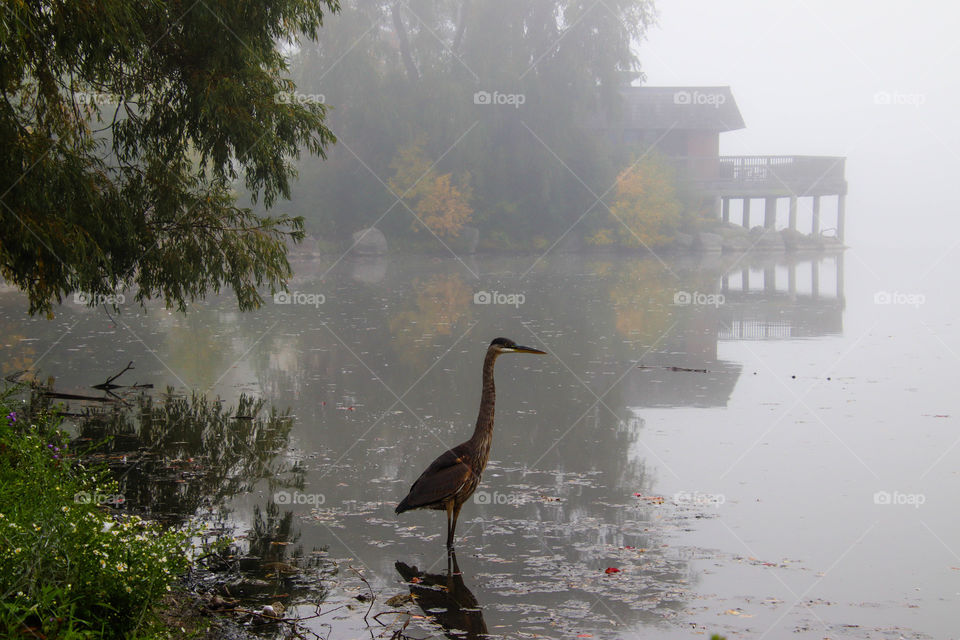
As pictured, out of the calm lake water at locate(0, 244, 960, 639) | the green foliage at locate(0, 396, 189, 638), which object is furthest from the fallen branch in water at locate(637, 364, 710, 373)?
the green foliage at locate(0, 396, 189, 638)

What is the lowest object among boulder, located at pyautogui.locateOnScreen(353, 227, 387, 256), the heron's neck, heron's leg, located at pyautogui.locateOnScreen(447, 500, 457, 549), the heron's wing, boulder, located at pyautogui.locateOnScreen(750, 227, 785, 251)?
heron's leg, located at pyautogui.locateOnScreen(447, 500, 457, 549)

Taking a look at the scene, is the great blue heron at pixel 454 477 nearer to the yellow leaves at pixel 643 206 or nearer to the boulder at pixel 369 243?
the boulder at pixel 369 243

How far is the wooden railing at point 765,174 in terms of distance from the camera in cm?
6031

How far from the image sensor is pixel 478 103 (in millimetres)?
52594

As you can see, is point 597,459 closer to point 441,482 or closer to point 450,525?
point 450,525

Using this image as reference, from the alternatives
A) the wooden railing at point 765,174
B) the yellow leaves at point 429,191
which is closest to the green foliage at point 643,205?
the wooden railing at point 765,174

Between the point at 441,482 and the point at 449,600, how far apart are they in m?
0.98

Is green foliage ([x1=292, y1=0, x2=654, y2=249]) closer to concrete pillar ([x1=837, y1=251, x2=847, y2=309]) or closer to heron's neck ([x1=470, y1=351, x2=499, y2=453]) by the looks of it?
concrete pillar ([x1=837, y1=251, x2=847, y2=309])

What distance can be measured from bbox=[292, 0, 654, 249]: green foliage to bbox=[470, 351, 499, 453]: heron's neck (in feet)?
146

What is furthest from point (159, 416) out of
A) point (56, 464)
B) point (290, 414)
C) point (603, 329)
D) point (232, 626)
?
point (603, 329)

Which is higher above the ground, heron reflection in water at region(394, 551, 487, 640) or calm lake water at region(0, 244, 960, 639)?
calm lake water at region(0, 244, 960, 639)

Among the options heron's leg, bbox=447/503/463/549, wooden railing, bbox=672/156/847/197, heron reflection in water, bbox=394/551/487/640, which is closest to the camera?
heron reflection in water, bbox=394/551/487/640

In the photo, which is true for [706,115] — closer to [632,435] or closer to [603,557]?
[632,435]

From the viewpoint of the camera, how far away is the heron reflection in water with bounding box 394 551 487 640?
551cm
